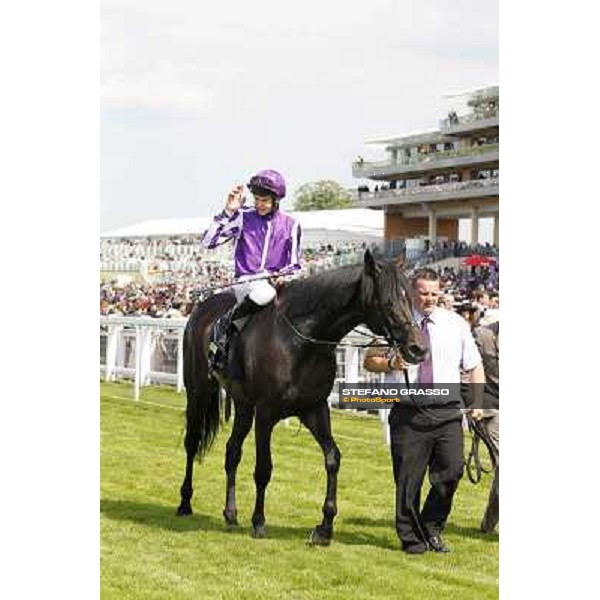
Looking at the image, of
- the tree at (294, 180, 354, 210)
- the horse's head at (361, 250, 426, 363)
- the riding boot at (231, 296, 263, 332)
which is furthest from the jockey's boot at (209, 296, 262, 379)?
the horse's head at (361, 250, 426, 363)

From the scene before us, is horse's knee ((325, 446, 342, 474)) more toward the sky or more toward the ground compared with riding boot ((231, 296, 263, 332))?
more toward the ground

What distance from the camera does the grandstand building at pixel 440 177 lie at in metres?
7.04

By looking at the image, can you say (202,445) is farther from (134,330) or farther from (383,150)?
(134,330)

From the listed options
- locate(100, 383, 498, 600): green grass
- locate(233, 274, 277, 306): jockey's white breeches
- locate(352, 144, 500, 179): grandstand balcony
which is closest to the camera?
locate(100, 383, 498, 600): green grass

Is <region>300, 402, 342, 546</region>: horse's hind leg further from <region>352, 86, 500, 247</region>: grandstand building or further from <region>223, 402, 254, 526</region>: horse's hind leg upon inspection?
<region>352, 86, 500, 247</region>: grandstand building

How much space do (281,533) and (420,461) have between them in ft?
2.84

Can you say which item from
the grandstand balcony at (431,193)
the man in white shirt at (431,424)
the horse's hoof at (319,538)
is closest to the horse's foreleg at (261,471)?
the horse's hoof at (319,538)

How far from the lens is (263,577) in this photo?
20.5 feet

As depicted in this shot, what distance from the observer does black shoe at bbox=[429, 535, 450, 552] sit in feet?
22.4

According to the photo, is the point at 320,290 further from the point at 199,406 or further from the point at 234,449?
the point at 199,406

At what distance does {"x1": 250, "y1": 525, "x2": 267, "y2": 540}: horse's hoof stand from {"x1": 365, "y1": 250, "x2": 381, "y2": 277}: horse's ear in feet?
5.02

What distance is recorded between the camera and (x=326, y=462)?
22.4 feet
